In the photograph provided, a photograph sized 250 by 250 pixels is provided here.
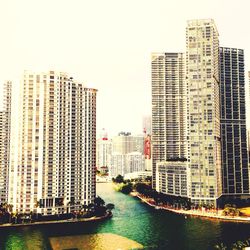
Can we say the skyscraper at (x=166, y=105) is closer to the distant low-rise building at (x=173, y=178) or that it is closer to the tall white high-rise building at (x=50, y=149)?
the distant low-rise building at (x=173, y=178)

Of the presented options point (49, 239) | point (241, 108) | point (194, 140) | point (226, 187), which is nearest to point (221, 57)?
point (241, 108)

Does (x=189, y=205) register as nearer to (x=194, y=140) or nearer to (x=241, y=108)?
(x=194, y=140)

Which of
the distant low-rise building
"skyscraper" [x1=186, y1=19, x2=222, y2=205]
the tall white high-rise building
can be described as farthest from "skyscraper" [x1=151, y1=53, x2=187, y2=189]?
the tall white high-rise building

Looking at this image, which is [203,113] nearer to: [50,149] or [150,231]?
[150,231]

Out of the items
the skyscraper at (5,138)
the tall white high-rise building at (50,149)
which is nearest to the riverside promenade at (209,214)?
the tall white high-rise building at (50,149)

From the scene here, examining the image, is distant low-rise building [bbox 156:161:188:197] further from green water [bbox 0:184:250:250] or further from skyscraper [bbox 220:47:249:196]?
green water [bbox 0:184:250:250]

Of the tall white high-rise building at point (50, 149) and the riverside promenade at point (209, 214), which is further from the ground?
the tall white high-rise building at point (50, 149)
